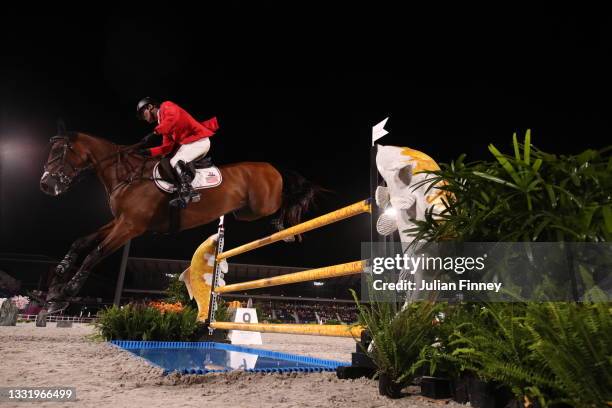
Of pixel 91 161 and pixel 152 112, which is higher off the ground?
pixel 152 112

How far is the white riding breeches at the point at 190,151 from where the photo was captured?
356cm

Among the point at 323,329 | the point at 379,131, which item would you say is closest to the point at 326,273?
the point at 323,329

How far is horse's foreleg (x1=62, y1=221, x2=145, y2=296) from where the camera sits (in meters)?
2.97

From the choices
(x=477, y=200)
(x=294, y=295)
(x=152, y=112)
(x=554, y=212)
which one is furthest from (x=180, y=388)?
(x=294, y=295)

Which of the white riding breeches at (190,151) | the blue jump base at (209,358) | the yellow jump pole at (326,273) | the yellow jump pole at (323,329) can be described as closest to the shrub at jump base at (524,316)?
the yellow jump pole at (323,329)

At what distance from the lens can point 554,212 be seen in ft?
3.50

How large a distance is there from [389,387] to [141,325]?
11.2 ft

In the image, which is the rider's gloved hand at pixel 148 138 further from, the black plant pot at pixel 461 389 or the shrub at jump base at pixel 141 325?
the black plant pot at pixel 461 389

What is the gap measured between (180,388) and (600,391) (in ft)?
4.27

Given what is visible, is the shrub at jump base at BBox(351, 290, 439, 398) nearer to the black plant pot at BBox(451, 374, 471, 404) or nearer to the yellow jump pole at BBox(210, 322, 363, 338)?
the black plant pot at BBox(451, 374, 471, 404)

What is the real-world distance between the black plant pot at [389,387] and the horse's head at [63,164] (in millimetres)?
3430

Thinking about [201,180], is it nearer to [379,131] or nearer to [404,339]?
[379,131]

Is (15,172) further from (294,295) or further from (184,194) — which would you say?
(294,295)

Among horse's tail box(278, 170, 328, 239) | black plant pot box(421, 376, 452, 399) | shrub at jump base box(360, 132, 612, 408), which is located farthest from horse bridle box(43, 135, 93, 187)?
black plant pot box(421, 376, 452, 399)
